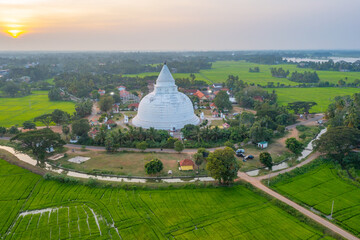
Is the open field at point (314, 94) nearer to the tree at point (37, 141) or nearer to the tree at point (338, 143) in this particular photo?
the tree at point (338, 143)

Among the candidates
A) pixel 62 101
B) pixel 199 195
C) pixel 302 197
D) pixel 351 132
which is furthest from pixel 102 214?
pixel 62 101

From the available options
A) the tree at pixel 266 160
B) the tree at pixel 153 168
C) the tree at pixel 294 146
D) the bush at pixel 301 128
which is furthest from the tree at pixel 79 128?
the bush at pixel 301 128

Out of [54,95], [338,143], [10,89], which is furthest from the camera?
[10,89]

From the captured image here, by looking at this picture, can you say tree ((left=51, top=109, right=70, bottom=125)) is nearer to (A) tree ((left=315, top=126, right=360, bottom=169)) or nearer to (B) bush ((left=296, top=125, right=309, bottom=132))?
(A) tree ((left=315, top=126, right=360, bottom=169))

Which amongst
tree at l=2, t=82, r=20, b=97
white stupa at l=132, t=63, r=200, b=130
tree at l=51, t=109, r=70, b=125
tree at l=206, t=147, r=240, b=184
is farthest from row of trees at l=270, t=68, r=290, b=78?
tree at l=2, t=82, r=20, b=97

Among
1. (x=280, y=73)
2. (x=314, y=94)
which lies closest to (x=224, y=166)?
(x=314, y=94)

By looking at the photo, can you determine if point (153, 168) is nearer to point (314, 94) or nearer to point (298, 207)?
point (298, 207)
